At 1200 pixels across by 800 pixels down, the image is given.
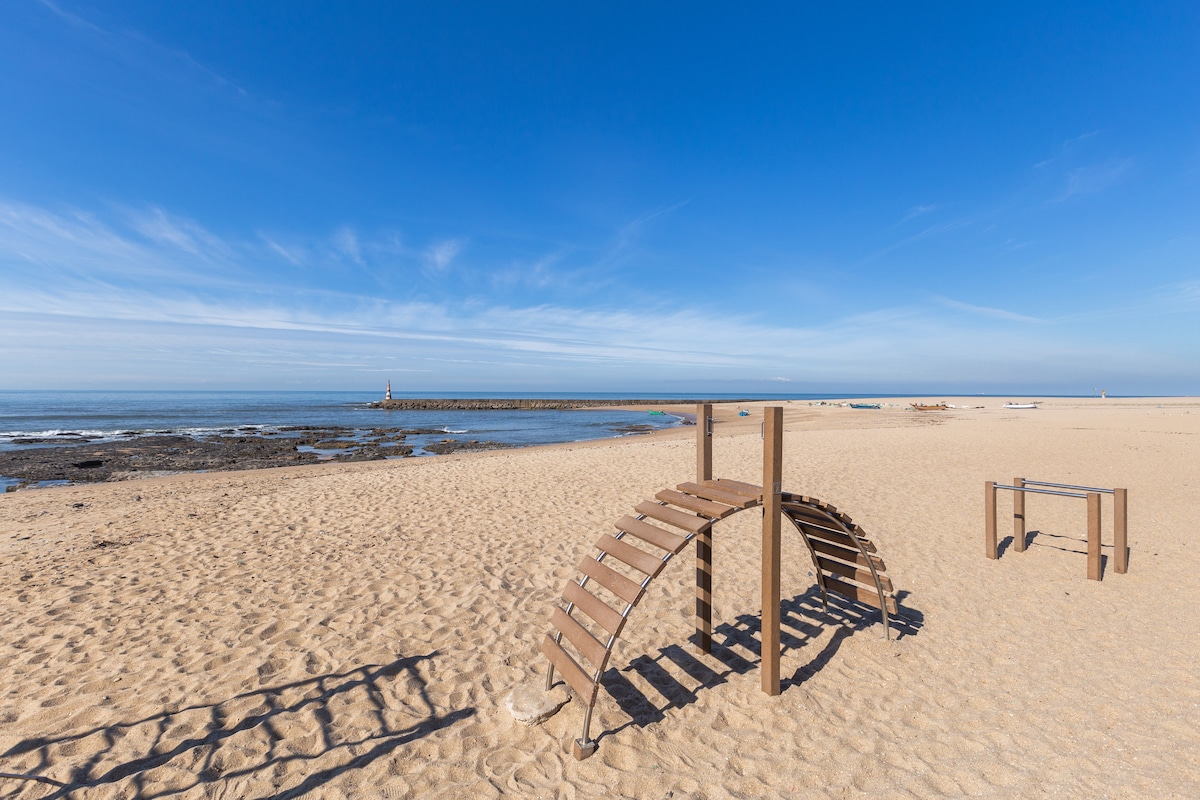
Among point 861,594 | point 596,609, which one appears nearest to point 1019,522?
point 861,594

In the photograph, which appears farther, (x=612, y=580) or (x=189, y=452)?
(x=189, y=452)

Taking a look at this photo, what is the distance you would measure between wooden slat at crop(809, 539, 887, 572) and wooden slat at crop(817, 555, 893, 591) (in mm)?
95

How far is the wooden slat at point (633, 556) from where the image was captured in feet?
12.4

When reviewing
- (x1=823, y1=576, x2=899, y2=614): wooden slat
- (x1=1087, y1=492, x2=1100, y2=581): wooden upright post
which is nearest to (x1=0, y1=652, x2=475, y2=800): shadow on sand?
(x1=823, y1=576, x2=899, y2=614): wooden slat

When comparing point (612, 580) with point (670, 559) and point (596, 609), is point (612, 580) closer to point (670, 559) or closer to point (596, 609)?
point (596, 609)

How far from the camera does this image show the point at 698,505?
4.26 metres

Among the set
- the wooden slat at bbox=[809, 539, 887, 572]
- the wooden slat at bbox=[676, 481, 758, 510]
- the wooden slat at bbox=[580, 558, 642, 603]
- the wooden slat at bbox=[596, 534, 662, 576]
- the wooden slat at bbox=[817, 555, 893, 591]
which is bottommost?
the wooden slat at bbox=[817, 555, 893, 591]

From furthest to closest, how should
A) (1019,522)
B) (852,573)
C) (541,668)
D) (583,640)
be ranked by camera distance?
(1019,522)
(852,573)
(541,668)
(583,640)

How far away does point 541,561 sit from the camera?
752cm

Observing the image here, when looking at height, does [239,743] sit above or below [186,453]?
above

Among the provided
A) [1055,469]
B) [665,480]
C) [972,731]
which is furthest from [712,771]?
[1055,469]

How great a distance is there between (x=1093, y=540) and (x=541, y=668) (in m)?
6.93

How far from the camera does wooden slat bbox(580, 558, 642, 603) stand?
147 inches

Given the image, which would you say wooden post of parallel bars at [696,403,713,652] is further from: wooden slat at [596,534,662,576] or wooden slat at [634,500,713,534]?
wooden slat at [596,534,662,576]
